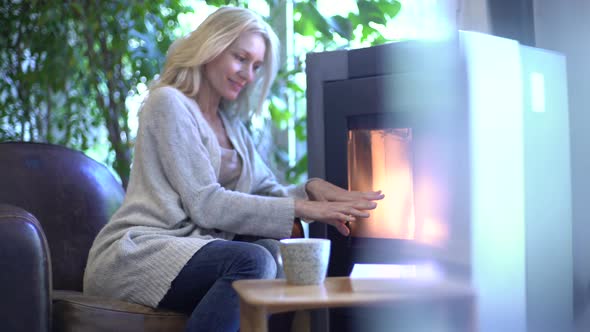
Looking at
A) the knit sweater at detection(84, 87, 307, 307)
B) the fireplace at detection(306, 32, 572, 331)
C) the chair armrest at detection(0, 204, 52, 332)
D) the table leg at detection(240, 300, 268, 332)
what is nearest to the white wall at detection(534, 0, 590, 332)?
the fireplace at detection(306, 32, 572, 331)

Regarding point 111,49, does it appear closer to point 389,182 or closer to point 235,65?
point 235,65

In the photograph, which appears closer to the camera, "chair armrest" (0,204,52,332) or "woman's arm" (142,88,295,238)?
"chair armrest" (0,204,52,332)

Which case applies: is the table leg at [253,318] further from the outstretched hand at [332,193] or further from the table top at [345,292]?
the outstretched hand at [332,193]

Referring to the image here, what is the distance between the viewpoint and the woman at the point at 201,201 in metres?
1.34

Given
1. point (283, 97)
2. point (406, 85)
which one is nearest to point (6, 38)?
point (283, 97)

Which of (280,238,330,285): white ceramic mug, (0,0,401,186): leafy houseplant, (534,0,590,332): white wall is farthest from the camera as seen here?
(0,0,401,186): leafy houseplant

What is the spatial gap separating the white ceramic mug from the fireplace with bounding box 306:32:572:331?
0.63 feet

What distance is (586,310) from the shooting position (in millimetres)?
1474

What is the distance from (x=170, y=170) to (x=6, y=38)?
1408 millimetres

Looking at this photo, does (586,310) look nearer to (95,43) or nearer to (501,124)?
(501,124)

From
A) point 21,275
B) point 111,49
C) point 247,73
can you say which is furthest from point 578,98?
point 111,49

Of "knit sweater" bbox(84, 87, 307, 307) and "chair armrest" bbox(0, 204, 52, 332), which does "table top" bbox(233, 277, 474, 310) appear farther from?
"chair armrest" bbox(0, 204, 52, 332)

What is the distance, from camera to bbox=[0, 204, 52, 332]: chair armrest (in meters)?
1.29

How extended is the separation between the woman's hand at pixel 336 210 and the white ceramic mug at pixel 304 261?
0.73ft
